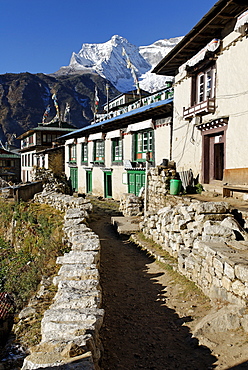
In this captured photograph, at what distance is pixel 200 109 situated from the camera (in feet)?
40.3

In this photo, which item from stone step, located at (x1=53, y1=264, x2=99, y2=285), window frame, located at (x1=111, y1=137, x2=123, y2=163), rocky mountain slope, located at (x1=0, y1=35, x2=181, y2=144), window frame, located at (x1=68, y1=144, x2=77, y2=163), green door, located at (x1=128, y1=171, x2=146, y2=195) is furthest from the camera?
rocky mountain slope, located at (x1=0, y1=35, x2=181, y2=144)

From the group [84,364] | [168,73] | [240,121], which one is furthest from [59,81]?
[84,364]

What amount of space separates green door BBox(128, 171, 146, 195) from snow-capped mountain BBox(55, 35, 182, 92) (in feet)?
407

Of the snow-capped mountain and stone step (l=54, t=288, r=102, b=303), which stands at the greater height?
the snow-capped mountain

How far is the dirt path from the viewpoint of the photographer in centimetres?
407

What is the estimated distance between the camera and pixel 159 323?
16.9 feet

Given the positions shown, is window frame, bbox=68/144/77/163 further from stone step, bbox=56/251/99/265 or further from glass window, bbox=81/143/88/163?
stone step, bbox=56/251/99/265

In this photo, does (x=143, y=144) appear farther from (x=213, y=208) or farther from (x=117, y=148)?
(x=213, y=208)

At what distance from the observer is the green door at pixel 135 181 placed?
18.7 m

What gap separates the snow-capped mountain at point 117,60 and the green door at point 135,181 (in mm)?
123914

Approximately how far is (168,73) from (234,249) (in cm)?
1298

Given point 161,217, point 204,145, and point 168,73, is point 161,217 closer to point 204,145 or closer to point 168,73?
point 204,145

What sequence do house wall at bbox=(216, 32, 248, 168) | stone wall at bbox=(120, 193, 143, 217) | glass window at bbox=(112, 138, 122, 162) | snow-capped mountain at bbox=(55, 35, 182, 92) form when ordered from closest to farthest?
1. house wall at bbox=(216, 32, 248, 168)
2. stone wall at bbox=(120, 193, 143, 217)
3. glass window at bbox=(112, 138, 122, 162)
4. snow-capped mountain at bbox=(55, 35, 182, 92)

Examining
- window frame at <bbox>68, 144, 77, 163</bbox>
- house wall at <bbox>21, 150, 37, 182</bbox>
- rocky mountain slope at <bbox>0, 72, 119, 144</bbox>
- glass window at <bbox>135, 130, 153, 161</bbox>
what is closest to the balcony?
glass window at <bbox>135, 130, 153, 161</bbox>
